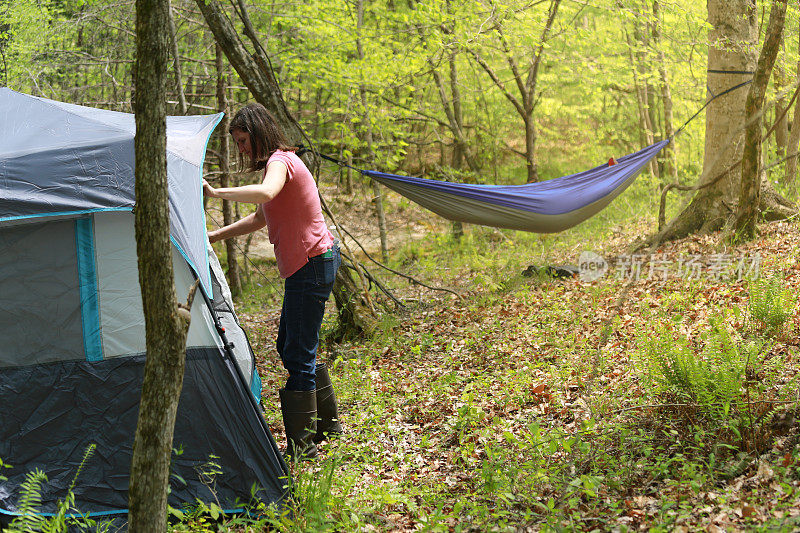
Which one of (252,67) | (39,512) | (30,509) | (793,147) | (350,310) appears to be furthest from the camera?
(793,147)

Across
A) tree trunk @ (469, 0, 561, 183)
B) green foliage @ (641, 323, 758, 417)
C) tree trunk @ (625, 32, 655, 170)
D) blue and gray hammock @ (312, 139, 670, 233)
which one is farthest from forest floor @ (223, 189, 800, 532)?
tree trunk @ (625, 32, 655, 170)

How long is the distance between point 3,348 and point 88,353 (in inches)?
10.5

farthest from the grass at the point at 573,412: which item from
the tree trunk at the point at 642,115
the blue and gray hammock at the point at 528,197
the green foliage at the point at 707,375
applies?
the tree trunk at the point at 642,115

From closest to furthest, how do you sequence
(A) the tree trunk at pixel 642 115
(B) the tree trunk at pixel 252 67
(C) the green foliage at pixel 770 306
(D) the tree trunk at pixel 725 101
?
(C) the green foliage at pixel 770 306 → (B) the tree trunk at pixel 252 67 → (D) the tree trunk at pixel 725 101 → (A) the tree trunk at pixel 642 115

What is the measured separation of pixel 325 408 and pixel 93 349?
3.04 ft

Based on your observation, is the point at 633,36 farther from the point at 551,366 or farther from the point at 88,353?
the point at 88,353

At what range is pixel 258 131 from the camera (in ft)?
7.46

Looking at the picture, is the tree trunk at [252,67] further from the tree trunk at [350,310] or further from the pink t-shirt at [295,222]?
the pink t-shirt at [295,222]

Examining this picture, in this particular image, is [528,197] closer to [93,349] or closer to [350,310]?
[350,310]

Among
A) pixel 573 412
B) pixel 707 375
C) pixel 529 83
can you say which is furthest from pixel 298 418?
pixel 529 83

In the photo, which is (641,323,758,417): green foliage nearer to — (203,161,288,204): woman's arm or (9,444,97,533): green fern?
(203,161,288,204): woman's arm

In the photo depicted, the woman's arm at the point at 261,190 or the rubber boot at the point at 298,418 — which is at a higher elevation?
the woman's arm at the point at 261,190

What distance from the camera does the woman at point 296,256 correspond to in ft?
7.48

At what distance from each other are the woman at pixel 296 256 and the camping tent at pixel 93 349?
0.27 m
